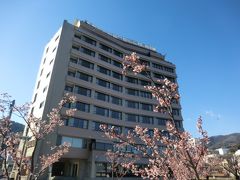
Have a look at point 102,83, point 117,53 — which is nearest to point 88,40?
point 117,53

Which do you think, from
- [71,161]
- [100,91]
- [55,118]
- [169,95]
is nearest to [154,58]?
[100,91]

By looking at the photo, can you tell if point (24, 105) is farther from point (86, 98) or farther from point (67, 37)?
point (67, 37)

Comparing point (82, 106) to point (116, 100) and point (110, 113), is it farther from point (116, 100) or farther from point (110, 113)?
point (116, 100)

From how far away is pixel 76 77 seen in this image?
39375 mm

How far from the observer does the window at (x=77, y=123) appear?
3491 cm

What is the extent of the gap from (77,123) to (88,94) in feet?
21.0

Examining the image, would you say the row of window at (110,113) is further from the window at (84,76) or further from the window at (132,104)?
the window at (84,76)

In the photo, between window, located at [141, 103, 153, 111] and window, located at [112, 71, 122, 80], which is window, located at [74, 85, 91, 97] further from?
window, located at [141, 103, 153, 111]

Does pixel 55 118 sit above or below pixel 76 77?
below

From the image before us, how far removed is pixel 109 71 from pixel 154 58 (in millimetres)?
17922

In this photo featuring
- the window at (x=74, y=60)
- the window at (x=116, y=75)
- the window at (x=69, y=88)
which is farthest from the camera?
the window at (x=116, y=75)

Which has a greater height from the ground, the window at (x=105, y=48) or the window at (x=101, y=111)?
the window at (x=105, y=48)

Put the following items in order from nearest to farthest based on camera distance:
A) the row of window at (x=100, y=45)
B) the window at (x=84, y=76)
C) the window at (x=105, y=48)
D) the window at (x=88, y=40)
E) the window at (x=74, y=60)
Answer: the window at (x=84, y=76)
the window at (x=74, y=60)
the row of window at (x=100, y=45)
the window at (x=88, y=40)
the window at (x=105, y=48)

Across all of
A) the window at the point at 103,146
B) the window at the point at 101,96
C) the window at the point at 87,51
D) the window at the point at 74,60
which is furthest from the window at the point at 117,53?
the window at the point at 103,146
